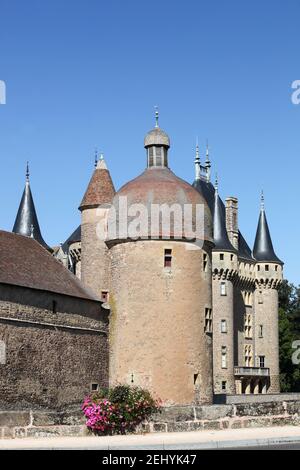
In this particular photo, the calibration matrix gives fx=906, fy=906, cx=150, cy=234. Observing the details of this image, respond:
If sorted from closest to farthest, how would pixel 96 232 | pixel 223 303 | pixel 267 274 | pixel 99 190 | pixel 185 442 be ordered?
pixel 185 442 → pixel 96 232 → pixel 99 190 → pixel 223 303 → pixel 267 274

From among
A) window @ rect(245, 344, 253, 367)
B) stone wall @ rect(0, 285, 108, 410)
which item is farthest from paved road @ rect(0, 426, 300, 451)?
window @ rect(245, 344, 253, 367)

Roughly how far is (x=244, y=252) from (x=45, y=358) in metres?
27.9

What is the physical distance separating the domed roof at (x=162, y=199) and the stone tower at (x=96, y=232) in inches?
78.5

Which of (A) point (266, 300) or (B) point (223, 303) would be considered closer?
(B) point (223, 303)

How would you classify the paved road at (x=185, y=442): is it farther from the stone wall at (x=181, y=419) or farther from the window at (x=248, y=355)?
the window at (x=248, y=355)

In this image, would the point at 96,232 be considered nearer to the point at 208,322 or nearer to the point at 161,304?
the point at 161,304

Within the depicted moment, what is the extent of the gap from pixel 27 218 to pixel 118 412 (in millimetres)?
27252

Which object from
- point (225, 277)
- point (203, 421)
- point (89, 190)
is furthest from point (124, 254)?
point (225, 277)

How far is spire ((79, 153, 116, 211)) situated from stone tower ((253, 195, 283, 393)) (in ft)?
68.3

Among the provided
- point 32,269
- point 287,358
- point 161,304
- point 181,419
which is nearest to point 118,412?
point 181,419

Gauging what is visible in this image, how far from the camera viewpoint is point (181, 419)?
76.5 feet

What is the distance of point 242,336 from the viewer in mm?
56031

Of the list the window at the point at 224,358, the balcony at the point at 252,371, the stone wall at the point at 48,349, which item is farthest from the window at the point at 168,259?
the balcony at the point at 252,371

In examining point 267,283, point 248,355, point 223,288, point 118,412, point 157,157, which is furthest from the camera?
point 267,283
